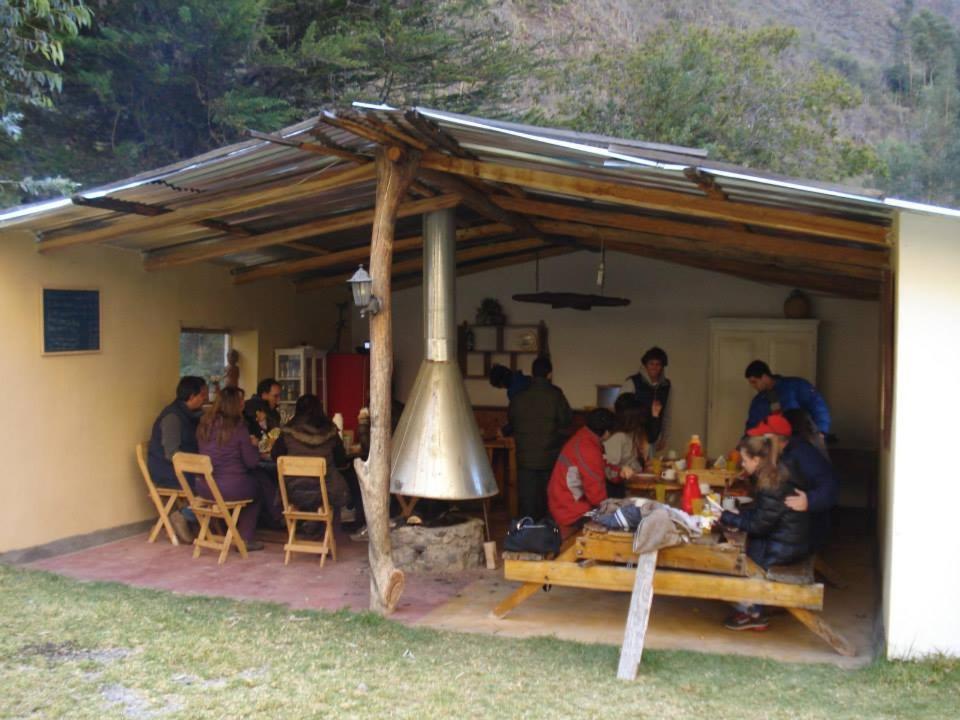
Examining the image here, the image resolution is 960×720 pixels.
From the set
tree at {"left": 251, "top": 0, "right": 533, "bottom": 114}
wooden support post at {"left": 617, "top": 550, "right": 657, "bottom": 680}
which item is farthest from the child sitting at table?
tree at {"left": 251, "top": 0, "right": 533, "bottom": 114}

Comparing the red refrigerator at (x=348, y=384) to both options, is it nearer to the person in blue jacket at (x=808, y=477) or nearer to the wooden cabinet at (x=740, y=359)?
the wooden cabinet at (x=740, y=359)

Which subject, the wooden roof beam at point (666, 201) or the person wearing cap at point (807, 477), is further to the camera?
the person wearing cap at point (807, 477)

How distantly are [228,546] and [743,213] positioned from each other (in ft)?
15.0

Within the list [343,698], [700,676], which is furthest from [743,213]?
[343,698]

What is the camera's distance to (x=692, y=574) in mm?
5281

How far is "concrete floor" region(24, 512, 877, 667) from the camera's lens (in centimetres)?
551

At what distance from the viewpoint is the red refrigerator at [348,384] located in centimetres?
1101

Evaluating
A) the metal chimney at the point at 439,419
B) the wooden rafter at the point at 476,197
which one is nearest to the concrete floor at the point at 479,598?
the metal chimney at the point at 439,419

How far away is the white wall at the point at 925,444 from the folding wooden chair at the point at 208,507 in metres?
4.80

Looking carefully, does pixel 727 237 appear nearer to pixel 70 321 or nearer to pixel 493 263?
pixel 493 263

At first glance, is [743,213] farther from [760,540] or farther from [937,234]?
[760,540]

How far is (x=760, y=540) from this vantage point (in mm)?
5539

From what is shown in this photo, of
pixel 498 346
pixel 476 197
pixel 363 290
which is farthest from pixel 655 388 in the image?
pixel 363 290

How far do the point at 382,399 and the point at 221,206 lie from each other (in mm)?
2046
